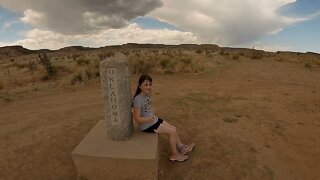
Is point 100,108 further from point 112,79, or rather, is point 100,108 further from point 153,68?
point 153,68

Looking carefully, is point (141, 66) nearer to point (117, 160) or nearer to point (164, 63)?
point (164, 63)

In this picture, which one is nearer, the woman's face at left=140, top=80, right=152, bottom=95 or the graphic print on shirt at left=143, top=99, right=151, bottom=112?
the woman's face at left=140, top=80, right=152, bottom=95

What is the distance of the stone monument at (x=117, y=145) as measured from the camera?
4.25 meters

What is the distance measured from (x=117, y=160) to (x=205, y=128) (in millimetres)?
2334

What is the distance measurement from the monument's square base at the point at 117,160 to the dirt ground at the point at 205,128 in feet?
Result: 1.20

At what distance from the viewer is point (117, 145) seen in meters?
4.58

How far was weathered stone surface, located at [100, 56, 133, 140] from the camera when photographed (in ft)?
14.6

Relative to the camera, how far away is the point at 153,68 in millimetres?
13273

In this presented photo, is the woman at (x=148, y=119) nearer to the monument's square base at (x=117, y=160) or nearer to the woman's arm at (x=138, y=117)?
the woman's arm at (x=138, y=117)

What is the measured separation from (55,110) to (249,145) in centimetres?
488

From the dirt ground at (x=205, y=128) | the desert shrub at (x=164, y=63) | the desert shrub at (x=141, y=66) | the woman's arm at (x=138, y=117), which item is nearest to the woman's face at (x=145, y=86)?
the woman's arm at (x=138, y=117)

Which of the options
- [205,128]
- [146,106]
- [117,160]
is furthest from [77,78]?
[117,160]

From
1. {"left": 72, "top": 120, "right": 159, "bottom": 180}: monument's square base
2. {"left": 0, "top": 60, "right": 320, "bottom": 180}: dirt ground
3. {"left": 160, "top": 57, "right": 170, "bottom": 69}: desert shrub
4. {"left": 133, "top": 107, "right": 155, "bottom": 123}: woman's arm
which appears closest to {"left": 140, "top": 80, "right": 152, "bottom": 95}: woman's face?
{"left": 133, "top": 107, "right": 155, "bottom": 123}: woman's arm

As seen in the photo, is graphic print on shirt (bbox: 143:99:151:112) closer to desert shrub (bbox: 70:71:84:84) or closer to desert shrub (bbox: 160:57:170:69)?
desert shrub (bbox: 70:71:84:84)
